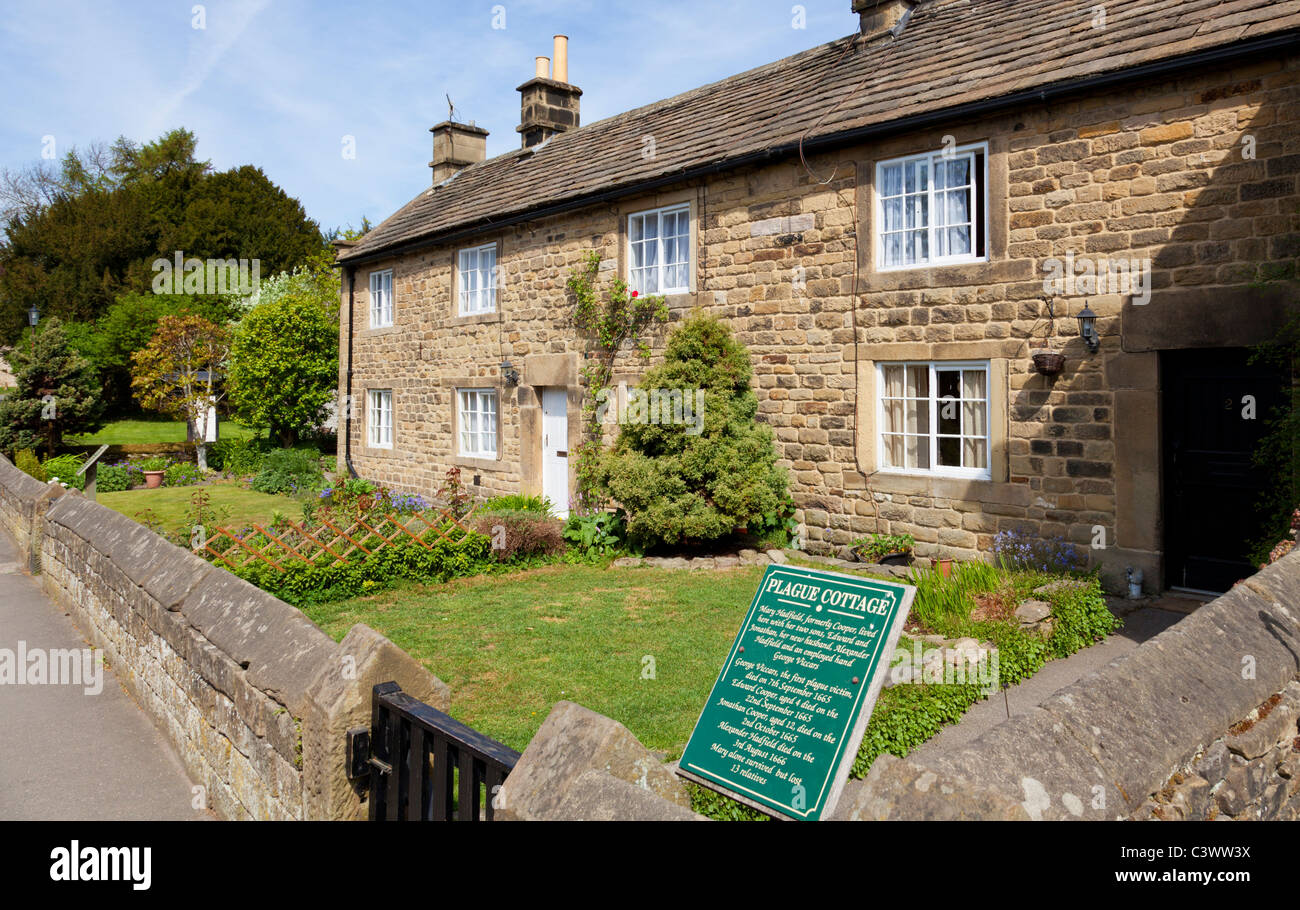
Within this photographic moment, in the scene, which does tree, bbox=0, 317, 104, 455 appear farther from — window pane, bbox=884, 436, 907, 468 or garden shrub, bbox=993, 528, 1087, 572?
garden shrub, bbox=993, 528, 1087, 572

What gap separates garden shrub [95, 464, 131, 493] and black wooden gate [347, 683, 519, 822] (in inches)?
829

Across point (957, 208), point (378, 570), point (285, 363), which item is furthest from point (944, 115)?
point (285, 363)

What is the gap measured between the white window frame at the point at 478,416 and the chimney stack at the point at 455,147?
7.05 m

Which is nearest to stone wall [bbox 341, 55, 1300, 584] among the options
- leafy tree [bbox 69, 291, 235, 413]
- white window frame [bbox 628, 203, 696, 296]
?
white window frame [bbox 628, 203, 696, 296]

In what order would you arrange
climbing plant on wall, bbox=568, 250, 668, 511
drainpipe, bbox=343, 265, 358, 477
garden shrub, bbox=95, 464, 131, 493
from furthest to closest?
1. garden shrub, bbox=95, 464, 131, 493
2. drainpipe, bbox=343, 265, 358, 477
3. climbing plant on wall, bbox=568, 250, 668, 511

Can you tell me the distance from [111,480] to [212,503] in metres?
5.08

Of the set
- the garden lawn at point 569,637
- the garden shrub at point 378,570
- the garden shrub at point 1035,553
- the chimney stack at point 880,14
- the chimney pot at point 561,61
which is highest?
the chimney pot at point 561,61

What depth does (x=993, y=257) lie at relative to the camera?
9.70 metres

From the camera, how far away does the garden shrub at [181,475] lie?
22.5 metres

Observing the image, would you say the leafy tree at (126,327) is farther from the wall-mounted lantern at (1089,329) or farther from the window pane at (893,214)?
the wall-mounted lantern at (1089,329)

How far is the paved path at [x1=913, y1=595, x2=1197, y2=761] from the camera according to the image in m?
5.59

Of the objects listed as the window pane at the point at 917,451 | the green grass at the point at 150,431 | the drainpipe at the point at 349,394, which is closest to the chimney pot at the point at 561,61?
the drainpipe at the point at 349,394

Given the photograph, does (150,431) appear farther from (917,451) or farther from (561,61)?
(917,451)
